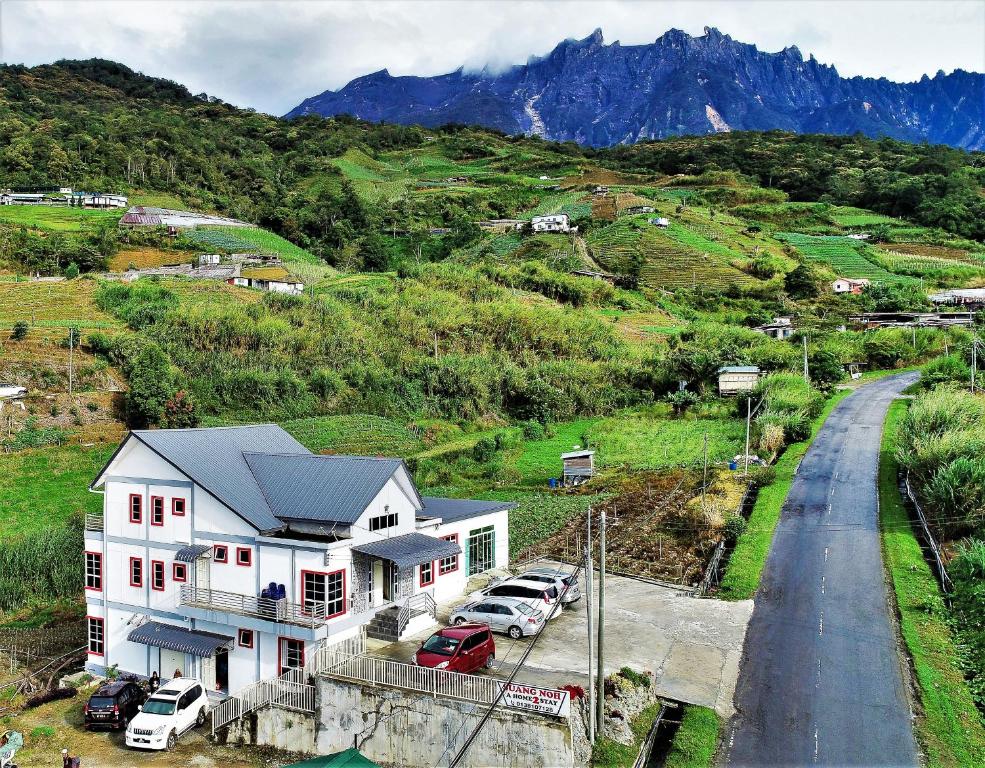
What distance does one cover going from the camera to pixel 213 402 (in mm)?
44812

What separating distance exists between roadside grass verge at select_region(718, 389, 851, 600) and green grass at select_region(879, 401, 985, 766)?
3.52m

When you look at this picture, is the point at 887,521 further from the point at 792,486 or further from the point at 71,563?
the point at 71,563

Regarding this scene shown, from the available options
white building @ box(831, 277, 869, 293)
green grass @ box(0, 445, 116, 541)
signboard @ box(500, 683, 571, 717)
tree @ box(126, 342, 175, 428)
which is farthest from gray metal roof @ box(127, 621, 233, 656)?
white building @ box(831, 277, 869, 293)

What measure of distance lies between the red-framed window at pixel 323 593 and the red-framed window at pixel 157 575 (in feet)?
15.7

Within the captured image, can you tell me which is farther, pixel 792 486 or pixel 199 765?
pixel 792 486

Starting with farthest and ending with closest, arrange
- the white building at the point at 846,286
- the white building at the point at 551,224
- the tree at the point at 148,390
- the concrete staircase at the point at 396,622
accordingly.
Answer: the white building at the point at 551,224, the white building at the point at 846,286, the tree at the point at 148,390, the concrete staircase at the point at 396,622

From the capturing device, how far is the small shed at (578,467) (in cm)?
3675

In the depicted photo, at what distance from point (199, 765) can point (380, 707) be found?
4.06m

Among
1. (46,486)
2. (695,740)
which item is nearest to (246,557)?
(695,740)

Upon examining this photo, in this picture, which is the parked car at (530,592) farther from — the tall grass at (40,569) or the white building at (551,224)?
the white building at (551,224)

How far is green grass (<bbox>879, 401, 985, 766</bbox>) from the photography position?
14.8 metres

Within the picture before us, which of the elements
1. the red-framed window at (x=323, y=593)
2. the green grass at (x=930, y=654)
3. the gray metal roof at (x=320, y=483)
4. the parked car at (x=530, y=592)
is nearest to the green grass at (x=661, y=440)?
the green grass at (x=930, y=654)

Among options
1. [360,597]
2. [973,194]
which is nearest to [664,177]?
[973,194]

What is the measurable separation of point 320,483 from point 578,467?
18243mm
